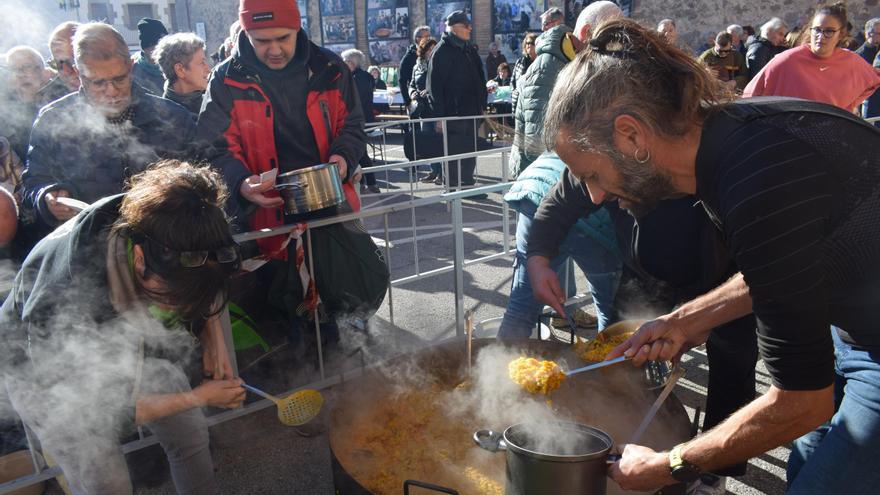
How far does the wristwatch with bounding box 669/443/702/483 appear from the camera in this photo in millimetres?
1811

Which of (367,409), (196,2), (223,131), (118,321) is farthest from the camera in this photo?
(196,2)

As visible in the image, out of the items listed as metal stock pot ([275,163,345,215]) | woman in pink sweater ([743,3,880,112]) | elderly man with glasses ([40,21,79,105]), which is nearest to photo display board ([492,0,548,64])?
woman in pink sweater ([743,3,880,112])

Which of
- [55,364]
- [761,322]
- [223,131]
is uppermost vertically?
[223,131]

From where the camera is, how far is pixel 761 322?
1611 millimetres

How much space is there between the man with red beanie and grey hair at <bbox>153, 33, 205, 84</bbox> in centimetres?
138

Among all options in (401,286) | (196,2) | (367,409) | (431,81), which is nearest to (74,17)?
(196,2)

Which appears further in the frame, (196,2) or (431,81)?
(196,2)

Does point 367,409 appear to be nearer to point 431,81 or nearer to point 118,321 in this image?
point 118,321

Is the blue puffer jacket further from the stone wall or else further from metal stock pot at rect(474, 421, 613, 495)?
the stone wall

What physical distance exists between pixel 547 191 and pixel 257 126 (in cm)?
175

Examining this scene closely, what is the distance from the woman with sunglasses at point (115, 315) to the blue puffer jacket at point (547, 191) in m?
1.75

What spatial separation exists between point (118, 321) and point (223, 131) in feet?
5.97

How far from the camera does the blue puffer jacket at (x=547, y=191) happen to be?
3371 millimetres

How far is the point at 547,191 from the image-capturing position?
3.41 m
